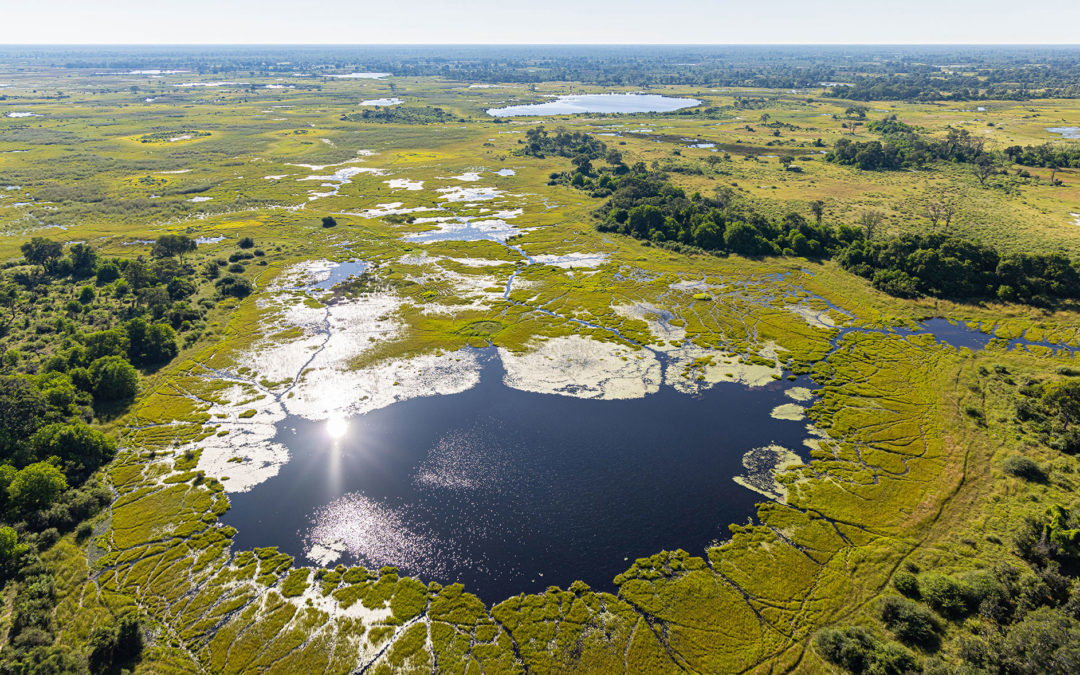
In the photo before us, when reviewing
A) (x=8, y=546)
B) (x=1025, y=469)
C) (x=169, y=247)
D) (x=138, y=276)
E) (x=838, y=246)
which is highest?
(x=169, y=247)

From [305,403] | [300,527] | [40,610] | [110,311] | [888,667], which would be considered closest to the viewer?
[888,667]

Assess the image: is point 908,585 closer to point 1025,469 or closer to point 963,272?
point 1025,469

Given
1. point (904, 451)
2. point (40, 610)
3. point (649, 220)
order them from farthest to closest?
point (649, 220), point (904, 451), point (40, 610)

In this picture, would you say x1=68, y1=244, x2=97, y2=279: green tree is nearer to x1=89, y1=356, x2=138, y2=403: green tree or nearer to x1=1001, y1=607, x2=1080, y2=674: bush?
x1=89, y1=356, x2=138, y2=403: green tree

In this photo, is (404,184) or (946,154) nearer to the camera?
(404,184)

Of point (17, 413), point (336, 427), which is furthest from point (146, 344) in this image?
point (336, 427)

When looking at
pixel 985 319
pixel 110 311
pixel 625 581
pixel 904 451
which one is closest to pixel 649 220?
pixel 985 319

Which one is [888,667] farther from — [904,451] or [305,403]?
[305,403]
